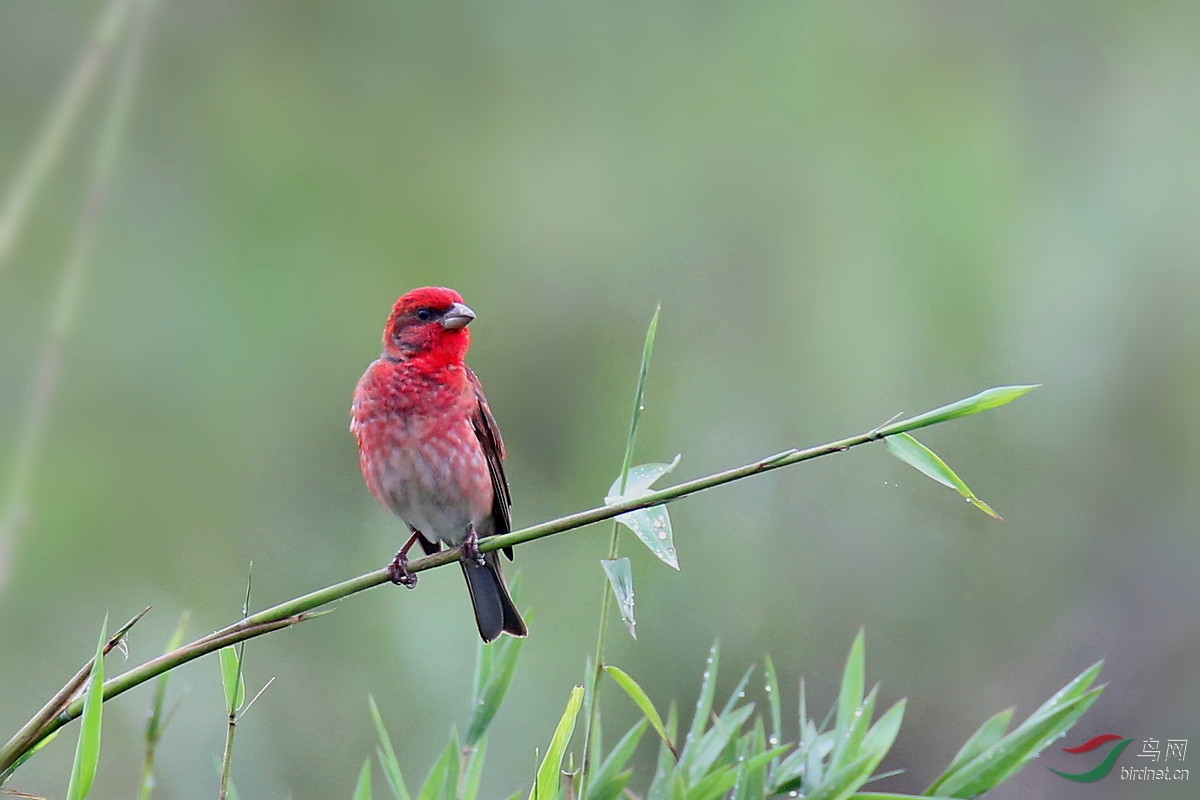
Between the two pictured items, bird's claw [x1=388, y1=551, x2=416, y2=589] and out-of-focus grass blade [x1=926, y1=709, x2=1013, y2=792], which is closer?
bird's claw [x1=388, y1=551, x2=416, y2=589]

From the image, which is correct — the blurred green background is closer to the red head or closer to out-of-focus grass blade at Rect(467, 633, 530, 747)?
the red head

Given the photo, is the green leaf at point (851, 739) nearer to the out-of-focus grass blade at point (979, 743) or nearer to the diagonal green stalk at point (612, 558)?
the out-of-focus grass blade at point (979, 743)

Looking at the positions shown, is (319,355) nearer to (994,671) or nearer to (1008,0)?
(994,671)

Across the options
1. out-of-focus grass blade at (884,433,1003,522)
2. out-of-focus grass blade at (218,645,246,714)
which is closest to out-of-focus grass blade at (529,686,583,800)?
out-of-focus grass blade at (218,645,246,714)

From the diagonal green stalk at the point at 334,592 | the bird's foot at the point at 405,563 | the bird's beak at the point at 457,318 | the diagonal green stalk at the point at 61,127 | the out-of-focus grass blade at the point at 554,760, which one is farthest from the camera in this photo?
the bird's beak at the point at 457,318

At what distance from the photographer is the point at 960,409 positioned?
76.1 inches

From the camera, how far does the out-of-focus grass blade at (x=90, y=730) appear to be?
1.87m

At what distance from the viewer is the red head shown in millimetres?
3785

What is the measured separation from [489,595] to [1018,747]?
5.70 ft

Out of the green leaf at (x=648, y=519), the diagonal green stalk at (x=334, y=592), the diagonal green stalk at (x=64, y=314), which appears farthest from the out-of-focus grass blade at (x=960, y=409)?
the diagonal green stalk at (x=64, y=314)

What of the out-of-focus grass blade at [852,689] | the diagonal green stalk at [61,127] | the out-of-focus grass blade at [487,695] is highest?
the diagonal green stalk at [61,127]

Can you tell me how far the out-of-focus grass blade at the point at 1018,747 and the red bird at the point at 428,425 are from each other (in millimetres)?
1597

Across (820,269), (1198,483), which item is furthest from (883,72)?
(1198,483)

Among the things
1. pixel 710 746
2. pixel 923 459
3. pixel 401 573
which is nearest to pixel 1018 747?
pixel 710 746
